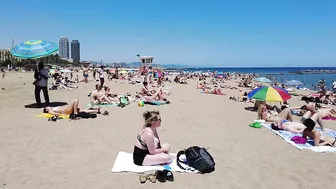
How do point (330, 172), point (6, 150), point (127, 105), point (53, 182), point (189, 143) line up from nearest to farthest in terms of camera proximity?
point (53, 182) → point (330, 172) → point (6, 150) → point (189, 143) → point (127, 105)

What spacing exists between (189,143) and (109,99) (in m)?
5.73

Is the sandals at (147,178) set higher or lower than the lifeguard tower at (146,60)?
lower

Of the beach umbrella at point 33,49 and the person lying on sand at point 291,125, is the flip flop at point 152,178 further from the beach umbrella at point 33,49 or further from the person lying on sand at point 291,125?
the beach umbrella at point 33,49

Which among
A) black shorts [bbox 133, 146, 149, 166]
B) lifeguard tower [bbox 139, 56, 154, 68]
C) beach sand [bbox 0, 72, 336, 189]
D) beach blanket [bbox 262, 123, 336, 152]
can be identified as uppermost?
lifeguard tower [bbox 139, 56, 154, 68]

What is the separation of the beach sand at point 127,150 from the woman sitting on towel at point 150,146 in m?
0.33

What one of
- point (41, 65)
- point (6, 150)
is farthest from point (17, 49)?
point (6, 150)

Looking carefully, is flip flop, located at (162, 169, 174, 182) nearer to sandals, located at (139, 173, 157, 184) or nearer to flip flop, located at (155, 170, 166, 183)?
flip flop, located at (155, 170, 166, 183)

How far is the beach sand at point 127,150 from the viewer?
147 inches

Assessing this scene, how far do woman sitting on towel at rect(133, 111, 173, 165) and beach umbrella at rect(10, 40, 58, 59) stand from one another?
5.88 meters

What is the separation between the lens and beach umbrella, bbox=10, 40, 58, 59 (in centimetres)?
846

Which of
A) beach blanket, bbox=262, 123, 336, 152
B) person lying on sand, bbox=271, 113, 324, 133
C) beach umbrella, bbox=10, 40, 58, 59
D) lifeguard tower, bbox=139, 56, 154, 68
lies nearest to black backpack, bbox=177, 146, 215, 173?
beach blanket, bbox=262, 123, 336, 152

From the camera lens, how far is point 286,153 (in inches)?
201

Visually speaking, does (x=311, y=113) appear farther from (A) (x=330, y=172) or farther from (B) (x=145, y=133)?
(B) (x=145, y=133)

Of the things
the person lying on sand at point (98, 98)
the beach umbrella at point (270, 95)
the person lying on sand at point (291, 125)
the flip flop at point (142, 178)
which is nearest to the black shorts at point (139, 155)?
the flip flop at point (142, 178)
